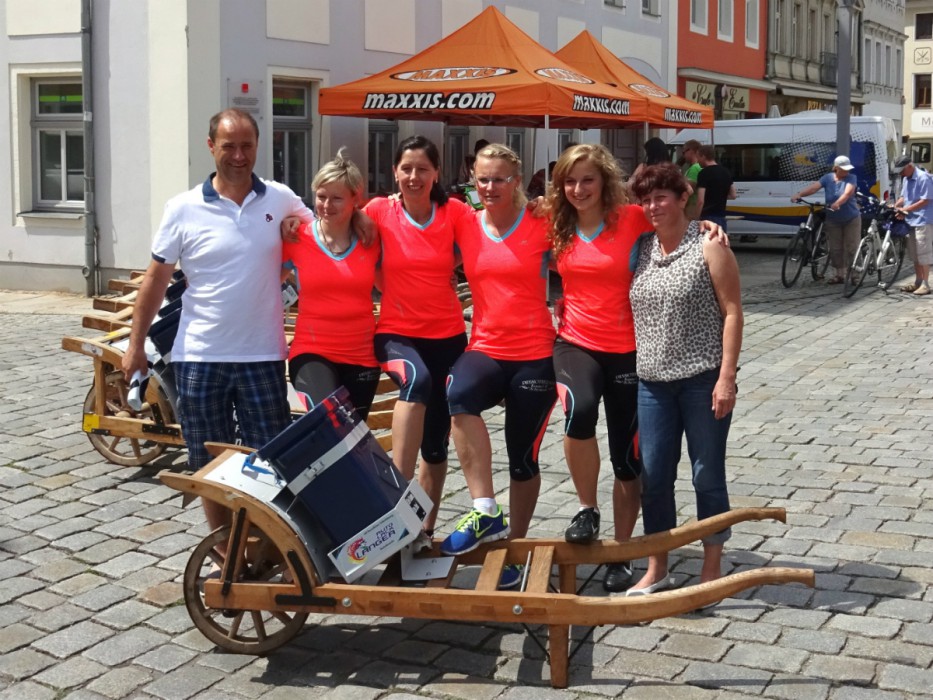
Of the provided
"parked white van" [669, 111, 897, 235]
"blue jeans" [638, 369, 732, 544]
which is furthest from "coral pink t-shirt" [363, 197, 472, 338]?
"parked white van" [669, 111, 897, 235]

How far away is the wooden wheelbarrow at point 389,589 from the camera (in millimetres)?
4262

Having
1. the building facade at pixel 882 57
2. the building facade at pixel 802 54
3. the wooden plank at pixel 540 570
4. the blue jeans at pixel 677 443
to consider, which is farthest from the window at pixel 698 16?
the wooden plank at pixel 540 570

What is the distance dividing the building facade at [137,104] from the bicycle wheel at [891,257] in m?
6.98

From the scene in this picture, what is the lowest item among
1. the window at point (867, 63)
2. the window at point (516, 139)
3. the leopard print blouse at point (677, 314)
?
the leopard print blouse at point (677, 314)

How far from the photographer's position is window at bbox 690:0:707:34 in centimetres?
3009

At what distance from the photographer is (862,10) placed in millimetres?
49938

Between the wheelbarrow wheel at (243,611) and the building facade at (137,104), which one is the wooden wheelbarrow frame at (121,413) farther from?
the building facade at (137,104)

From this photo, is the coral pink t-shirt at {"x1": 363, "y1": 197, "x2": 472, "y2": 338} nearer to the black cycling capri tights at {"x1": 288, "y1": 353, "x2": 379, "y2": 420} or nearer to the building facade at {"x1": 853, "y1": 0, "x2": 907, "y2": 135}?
the black cycling capri tights at {"x1": 288, "y1": 353, "x2": 379, "y2": 420}

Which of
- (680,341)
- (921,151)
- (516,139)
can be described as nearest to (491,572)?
(680,341)

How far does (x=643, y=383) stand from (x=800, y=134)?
20865 mm

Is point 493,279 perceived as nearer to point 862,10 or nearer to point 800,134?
point 800,134

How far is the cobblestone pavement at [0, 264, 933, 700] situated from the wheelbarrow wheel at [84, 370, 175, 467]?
0.09 m

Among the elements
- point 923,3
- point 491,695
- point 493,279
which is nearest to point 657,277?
point 493,279

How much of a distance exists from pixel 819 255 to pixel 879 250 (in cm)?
78
